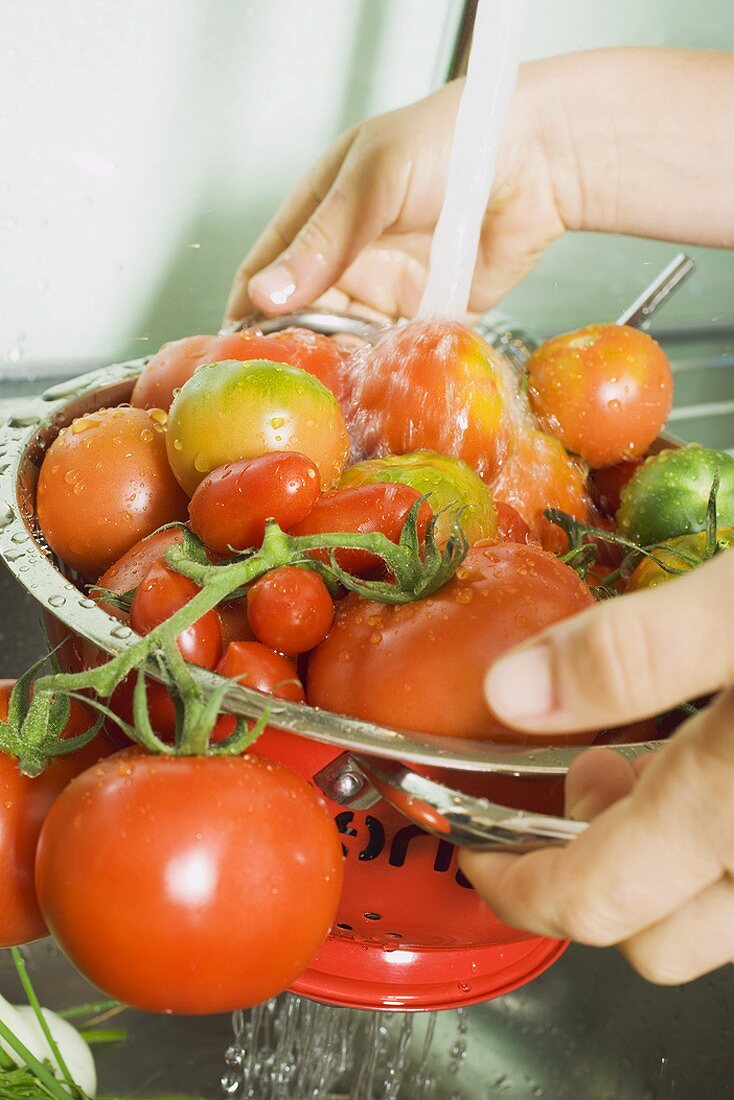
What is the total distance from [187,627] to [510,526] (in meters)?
0.23

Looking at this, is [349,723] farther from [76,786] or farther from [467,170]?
[467,170]

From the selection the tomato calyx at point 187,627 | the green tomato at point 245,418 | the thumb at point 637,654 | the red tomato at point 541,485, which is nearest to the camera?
the thumb at point 637,654

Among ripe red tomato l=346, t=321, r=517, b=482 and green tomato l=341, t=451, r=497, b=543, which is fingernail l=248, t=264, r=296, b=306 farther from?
green tomato l=341, t=451, r=497, b=543

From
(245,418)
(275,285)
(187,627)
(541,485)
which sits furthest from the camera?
(275,285)

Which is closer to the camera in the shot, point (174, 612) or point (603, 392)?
point (174, 612)

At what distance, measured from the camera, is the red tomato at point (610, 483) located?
2.55ft

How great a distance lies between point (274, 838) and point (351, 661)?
3.8 inches

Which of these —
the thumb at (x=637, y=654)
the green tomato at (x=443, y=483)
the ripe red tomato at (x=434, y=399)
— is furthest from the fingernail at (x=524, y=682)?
the ripe red tomato at (x=434, y=399)

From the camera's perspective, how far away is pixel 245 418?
0.56 metres

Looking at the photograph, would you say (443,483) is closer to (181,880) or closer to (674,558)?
(674,558)

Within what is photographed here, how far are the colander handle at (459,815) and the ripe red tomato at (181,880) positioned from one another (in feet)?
0.12

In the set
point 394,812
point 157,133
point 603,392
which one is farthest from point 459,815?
point 157,133

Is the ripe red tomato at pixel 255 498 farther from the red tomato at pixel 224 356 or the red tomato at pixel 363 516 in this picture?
the red tomato at pixel 224 356

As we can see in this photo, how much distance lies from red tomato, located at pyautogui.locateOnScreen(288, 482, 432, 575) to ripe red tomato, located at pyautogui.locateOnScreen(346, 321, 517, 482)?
15 cm
